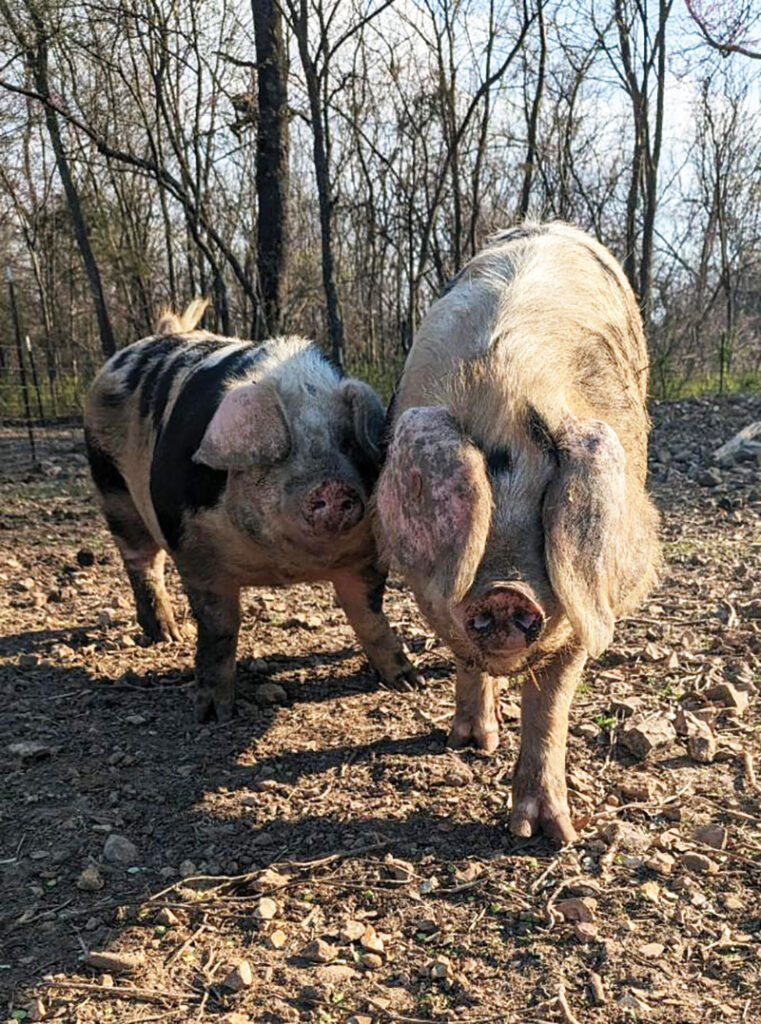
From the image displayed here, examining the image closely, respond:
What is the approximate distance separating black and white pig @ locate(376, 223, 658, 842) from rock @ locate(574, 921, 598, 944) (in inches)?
14.5

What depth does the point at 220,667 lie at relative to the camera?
3.88m

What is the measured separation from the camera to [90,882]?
2705 millimetres

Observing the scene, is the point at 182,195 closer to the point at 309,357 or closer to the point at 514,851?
the point at 309,357

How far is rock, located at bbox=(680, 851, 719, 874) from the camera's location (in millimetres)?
2648

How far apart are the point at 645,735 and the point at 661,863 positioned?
66cm

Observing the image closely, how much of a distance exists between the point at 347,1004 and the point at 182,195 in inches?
347

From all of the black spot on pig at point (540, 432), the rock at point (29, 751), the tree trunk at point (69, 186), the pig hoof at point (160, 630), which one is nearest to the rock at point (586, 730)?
the black spot on pig at point (540, 432)

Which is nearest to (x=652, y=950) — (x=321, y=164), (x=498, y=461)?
(x=498, y=461)

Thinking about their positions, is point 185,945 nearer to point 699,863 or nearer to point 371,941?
point 371,941

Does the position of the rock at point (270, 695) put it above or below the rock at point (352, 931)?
above

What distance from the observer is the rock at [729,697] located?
3.56 metres

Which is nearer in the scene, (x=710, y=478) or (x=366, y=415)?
(x=366, y=415)

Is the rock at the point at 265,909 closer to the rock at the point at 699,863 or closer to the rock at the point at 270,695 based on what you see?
the rock at the point at 699,863

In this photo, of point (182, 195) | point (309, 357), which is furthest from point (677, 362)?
point (309, 357)
